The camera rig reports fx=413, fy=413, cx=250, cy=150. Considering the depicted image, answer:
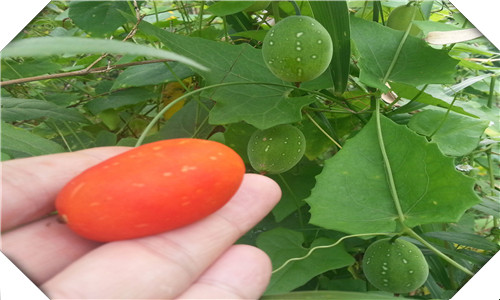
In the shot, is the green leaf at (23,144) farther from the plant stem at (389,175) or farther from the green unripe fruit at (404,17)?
the green unripe fruit at (404,17)

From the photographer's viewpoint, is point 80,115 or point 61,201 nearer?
point 61,201

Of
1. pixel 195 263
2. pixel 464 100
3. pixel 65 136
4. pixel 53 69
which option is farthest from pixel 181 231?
pixel 464 100

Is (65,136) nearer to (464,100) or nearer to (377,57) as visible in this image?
(377,57)

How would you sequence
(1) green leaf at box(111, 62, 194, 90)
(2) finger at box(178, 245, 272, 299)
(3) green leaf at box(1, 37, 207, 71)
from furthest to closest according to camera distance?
(1) green leaf at box(111, 62, 194, 90)
(2) finger at box(178, 245, 272, 299)
(3) green leaf at box(1, 37, 207, 71)

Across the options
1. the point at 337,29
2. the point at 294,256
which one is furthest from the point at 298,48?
the point at 294,256

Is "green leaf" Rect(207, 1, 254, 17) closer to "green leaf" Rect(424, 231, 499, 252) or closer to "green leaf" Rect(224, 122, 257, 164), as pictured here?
"green leaf" Rect(224, 122, 257, 164)

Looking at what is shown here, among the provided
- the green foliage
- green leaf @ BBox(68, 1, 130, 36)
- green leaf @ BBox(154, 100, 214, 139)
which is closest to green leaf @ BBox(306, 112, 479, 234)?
the green foliage
